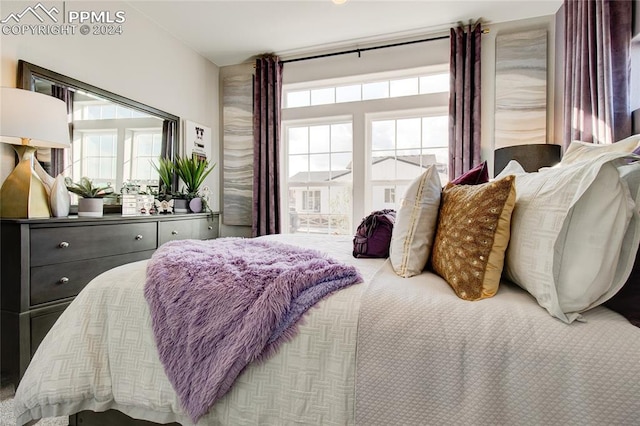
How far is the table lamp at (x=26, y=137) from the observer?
1683 millimetres

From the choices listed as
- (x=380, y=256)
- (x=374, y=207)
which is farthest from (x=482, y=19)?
(x=380, y=256)

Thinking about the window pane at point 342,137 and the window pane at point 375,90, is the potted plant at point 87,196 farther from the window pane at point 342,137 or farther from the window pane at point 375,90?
the window pane at point 375,90

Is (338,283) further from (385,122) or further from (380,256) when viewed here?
(385,122)

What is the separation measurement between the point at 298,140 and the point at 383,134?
3.42 feet

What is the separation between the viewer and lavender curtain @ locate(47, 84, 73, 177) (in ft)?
6.79

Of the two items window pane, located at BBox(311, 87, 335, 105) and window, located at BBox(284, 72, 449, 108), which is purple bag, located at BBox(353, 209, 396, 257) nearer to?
window, located at BBox(284, 72, 449, 108)

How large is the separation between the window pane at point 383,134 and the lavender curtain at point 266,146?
3.64 ft

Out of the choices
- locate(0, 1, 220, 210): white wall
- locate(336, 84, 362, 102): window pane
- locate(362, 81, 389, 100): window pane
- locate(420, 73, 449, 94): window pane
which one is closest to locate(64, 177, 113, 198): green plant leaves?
locate(0, 1, 220, 210): white wall

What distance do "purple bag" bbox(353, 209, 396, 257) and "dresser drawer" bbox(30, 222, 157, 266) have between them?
66.9 inches

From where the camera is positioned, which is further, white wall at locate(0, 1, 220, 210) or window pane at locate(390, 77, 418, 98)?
window pane at locate(390, 77, 418, 98)

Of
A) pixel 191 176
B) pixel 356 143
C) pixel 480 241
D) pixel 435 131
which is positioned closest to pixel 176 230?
pixel 191 176

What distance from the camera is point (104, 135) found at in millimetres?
2455

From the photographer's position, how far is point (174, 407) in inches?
37.8

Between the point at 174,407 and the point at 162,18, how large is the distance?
10.8 feet
